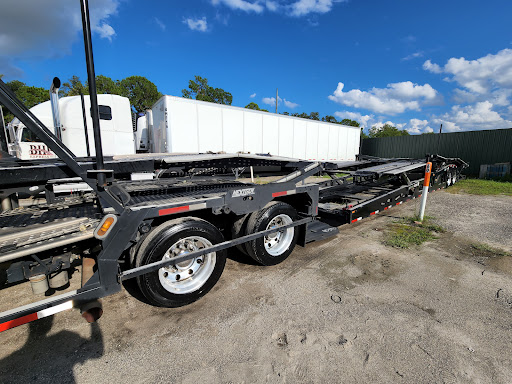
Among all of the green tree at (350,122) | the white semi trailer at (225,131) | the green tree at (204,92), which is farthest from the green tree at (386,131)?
the white semi trailer at (225,131)

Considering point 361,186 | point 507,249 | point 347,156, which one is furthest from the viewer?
point 347,156

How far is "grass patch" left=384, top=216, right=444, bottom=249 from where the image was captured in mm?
4570

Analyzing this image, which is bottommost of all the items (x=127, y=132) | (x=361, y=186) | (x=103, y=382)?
(x=103, y=382)

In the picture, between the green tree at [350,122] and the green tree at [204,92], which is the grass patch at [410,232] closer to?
the green tree at [204,92]

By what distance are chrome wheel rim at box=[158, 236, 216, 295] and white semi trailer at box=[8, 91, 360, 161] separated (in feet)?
10.7

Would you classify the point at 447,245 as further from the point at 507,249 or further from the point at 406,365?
the point at 406,365

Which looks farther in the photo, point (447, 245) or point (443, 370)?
point (447, 245)

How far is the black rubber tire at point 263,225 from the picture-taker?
3.31 m

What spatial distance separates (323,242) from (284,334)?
250 centimetres

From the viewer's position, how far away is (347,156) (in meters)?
19.5

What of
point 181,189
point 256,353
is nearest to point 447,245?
point 256,353

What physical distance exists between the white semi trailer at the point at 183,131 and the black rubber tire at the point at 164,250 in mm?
3229

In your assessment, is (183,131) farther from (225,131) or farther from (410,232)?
(410,232)

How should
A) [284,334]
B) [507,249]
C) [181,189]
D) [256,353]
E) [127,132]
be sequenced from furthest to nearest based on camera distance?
1. [127,132]
2. [507,249]
3. [181,189]
4. [284,334]
5. [256,353]
